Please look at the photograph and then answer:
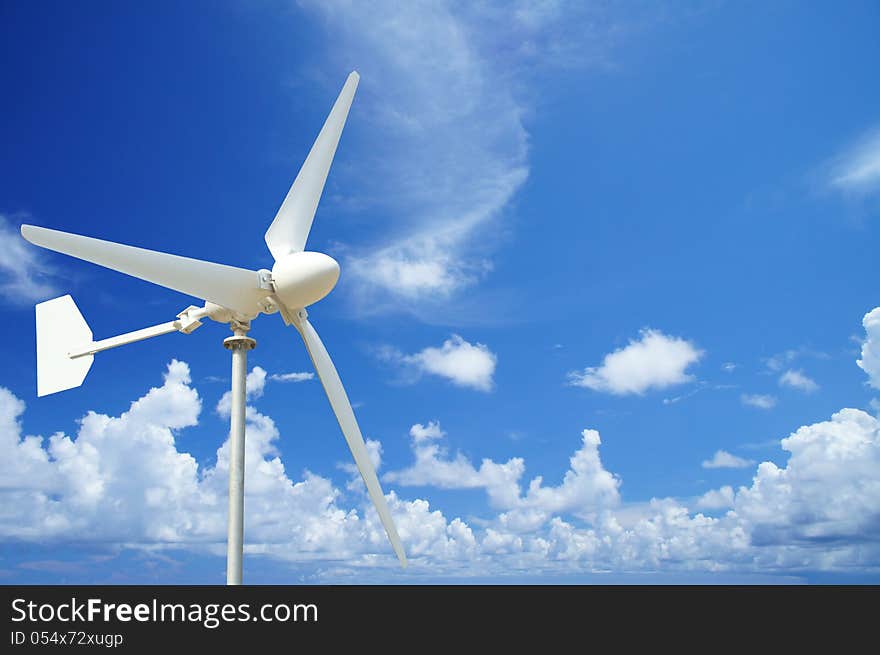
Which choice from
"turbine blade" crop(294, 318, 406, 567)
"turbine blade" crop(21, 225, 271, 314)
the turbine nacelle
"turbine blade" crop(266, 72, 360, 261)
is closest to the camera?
"turbine blade" crop(21, 225, 271, 314)

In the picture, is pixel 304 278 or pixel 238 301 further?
pixel 238 301

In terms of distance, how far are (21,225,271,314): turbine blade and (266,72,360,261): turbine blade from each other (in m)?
1.57

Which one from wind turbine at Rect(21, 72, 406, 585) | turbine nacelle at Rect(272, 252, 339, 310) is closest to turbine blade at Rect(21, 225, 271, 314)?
wind turbine at Rect(21, 72, 406, 585)

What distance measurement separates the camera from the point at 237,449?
17812mm

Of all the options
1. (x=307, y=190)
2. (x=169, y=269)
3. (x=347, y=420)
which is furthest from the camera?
(x=307, y=190)

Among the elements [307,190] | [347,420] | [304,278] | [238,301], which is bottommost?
[347,420]

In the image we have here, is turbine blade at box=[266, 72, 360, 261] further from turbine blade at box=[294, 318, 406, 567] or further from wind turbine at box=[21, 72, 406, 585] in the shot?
turbine blade at box=[294, 318, 406, 567]

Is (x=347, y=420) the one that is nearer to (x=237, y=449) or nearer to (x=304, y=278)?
(x=237, y=449)

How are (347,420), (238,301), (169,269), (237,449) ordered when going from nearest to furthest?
1. (169,269)
2. (237,449)
3. (238,301)
4. (347,420)

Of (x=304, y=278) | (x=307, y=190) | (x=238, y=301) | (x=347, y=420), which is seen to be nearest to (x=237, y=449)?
(x=347, y=420)

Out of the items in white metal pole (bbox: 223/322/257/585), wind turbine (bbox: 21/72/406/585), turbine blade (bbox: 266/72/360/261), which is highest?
turbine blade (bbox: 266/72/360/261)

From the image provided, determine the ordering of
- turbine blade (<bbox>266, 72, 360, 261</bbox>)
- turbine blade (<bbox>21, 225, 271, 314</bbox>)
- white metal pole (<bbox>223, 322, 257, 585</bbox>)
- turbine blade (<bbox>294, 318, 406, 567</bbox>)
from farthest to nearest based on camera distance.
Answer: turbine blade (<bbox>266, 72, 360, 261</bbox>), turbine blade (<bbox>294, 318, 406, 567</bbox>), white metal pole (<bbox>223, 322, 257, 585</bbox>), turbine blade (<bbox>21, 225, 271, 314</bbox>)

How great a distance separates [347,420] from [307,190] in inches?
281

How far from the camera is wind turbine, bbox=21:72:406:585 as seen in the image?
16.5 metres
